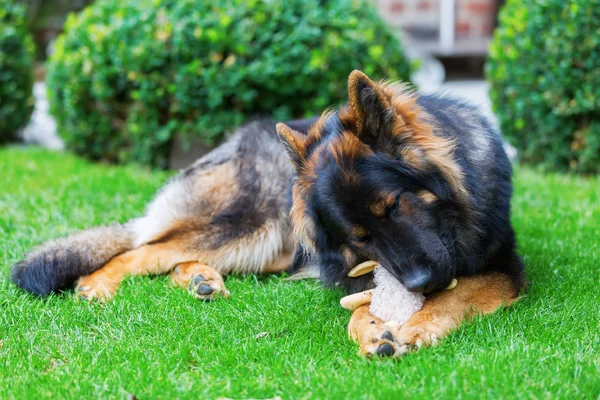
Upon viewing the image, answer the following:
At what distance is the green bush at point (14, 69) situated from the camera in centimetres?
997

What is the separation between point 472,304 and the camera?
153 inches

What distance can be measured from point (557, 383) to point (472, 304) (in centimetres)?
92

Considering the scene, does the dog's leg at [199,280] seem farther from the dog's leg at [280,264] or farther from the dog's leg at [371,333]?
the dog's leg at [371,333]

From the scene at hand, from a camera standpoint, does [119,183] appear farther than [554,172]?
No

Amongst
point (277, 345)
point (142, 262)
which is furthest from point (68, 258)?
point (277, 345)

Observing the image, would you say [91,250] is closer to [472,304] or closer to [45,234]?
[45,234]

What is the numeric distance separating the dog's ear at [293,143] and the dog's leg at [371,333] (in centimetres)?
97

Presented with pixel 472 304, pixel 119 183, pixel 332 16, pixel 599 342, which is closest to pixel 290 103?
pixel 332 16

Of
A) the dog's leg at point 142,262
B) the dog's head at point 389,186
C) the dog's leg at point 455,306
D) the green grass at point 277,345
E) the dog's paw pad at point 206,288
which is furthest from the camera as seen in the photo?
the dog's leg at point 142,262

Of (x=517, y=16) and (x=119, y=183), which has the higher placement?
(x=517, y=16)

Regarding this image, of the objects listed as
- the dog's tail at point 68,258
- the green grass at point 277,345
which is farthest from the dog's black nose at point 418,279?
the dog's tail at point 68,258

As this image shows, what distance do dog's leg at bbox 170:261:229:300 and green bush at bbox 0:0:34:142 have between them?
6.43 metres

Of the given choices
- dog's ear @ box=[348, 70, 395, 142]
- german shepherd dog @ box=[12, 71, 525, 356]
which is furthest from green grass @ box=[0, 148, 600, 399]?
dog's ear @ box=[348, 70, 395, 142]

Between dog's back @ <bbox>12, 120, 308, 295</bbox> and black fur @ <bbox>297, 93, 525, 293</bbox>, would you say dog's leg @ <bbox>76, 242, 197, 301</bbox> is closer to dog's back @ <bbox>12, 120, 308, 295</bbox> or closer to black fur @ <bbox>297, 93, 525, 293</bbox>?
dog's back @ <bbox>12, 120, 308, 295</bbox>
